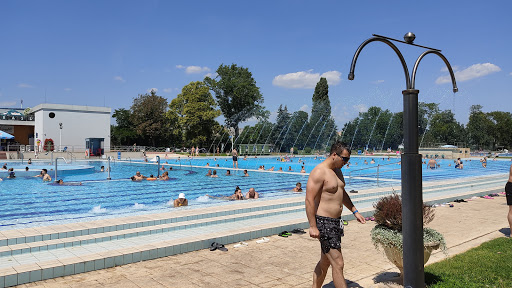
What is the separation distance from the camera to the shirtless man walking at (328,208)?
3.91m

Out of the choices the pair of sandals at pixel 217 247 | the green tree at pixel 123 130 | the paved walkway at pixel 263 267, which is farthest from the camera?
the green tree at pixel 123 130

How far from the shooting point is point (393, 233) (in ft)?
15.3

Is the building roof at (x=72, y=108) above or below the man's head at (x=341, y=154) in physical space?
above

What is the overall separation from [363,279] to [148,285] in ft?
9.26

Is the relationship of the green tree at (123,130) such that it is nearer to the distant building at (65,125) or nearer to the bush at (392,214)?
the distant building at (65,125)

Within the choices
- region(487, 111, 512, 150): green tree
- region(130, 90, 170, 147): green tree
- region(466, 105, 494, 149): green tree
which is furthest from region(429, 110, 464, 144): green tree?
region(130, 90, 170, 147): green tree

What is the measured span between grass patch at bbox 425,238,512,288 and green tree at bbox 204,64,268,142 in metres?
52.4

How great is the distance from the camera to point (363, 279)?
199 inches

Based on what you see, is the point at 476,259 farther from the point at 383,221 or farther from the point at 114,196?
the point at 114,196

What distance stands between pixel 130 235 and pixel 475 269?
5738 millimetres

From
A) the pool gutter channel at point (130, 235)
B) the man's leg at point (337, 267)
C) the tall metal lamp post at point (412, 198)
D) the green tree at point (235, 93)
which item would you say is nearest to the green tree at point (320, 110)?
the green tree at point (235, 93)

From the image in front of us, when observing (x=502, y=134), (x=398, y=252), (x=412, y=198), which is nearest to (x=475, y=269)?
(x=398, y=252)

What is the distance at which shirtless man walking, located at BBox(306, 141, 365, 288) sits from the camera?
3.91 m

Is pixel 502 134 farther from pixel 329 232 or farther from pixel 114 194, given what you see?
pixel 329 232
